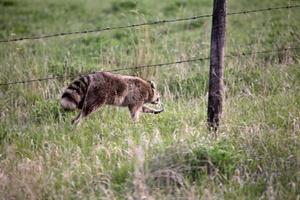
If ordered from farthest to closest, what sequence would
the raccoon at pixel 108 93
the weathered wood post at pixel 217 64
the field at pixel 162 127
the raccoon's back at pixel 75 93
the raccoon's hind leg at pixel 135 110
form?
the raccoon's hind leg at pixel 135 110 → the raccoon at pixel 108 93 → the raccoon's back at pixel 75 93 → the weathered wood post at pixel 217 64 → the field at pixel 162 127

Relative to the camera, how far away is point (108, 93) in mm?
8156

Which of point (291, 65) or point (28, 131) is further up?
point (291, 65)

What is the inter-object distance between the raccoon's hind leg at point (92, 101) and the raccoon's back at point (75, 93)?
0.08m

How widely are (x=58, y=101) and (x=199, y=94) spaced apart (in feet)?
6.96

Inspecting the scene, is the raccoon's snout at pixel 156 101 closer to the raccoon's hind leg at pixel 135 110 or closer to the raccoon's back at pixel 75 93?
the raccoon's hind leg at pixel 135 110

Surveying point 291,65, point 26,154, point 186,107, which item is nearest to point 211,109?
point 186,107

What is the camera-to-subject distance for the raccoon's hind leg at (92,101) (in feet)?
25.7

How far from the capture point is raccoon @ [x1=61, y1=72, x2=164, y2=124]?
7.58 metres

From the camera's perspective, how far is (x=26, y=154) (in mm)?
6484

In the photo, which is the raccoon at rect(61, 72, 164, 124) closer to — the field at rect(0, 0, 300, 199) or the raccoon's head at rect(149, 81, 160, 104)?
the raccoon's head at rect(149, 81, 160, 104)

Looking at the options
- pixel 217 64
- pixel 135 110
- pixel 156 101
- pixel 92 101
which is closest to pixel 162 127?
pixel 217 64

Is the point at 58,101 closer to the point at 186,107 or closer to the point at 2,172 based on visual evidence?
the point at 186,107

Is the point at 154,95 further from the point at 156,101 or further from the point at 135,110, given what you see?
the point at 135,110

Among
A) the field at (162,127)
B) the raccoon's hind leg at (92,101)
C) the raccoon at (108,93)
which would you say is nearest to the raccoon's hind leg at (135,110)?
the raccoon at (108,93)
